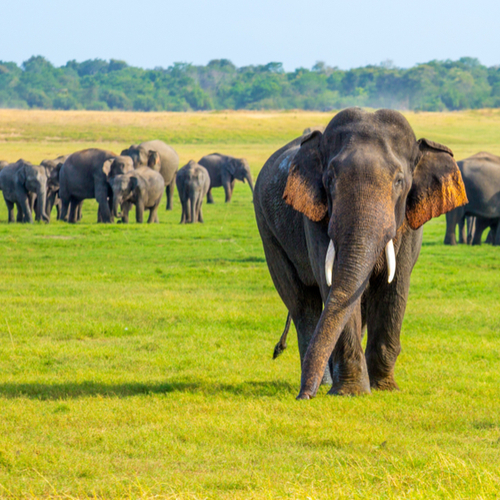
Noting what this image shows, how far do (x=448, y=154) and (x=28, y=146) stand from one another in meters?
60.7

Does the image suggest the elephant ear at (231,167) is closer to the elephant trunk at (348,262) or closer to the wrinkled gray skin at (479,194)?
the wrinkled gray skin at (479,194)

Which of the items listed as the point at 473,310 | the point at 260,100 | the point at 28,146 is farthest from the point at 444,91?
the point at 473,310

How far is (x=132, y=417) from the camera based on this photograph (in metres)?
6.18

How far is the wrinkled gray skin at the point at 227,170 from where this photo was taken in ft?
122

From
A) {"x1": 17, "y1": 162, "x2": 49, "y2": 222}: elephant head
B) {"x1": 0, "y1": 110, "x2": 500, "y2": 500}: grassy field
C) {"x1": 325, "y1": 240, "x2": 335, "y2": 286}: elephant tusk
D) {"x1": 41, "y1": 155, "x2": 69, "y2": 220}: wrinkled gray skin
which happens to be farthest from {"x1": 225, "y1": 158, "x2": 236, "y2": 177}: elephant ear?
{"x1": 325, "y1": 240, "x2": 335, "y2": 286}: elephant tusk

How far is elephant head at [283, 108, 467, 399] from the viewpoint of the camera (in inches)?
220

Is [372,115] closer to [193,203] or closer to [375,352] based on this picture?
[375,352]

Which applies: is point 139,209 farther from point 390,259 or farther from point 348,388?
point 390,259

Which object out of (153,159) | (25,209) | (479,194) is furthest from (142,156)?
(479,194)

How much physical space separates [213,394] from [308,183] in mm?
1885

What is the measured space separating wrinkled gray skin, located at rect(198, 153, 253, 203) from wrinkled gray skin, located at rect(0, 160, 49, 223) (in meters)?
11.5

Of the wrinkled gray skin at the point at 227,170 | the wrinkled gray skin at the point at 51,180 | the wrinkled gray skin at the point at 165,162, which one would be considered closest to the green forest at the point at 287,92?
the wrinkled gray skin at the point at 227,170

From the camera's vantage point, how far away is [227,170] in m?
37.2

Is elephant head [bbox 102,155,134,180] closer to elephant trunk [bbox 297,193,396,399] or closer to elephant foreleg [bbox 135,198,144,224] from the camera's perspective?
elephant foreleg [bbox 135,198,144,224]
